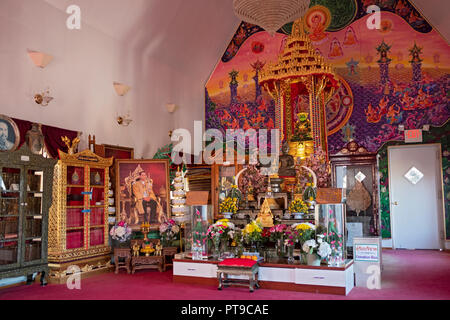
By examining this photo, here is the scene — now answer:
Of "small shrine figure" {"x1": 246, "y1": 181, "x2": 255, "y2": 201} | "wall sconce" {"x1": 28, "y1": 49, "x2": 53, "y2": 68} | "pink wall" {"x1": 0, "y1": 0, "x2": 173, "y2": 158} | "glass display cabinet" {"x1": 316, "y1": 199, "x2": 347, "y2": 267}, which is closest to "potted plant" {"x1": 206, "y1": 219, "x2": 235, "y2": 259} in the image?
"glass display cabinet" {"x1": 316, "y1": 199, "x2": 347, "y2": 267}

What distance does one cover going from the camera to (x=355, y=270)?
6.48 meters

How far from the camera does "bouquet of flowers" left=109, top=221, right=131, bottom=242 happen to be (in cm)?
832

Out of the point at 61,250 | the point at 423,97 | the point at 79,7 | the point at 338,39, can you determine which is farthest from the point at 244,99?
the point at 61,250

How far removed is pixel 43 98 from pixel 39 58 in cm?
73

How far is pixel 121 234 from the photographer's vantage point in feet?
27.3

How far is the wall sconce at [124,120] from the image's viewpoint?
9906mm

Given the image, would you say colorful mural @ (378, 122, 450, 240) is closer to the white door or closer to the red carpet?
the white door

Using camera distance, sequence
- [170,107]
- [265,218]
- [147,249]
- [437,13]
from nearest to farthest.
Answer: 1. [265,218]
2. [147,249]
3. [437,13]
4. [170,107]

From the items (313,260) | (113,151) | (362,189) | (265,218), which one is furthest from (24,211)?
(362,189)

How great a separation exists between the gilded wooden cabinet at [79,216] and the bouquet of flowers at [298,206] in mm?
3765

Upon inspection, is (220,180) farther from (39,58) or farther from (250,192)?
(39,58)

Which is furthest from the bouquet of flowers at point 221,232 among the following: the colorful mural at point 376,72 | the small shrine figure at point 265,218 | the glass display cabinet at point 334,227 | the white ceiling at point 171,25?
the colorful mural at point 376,72

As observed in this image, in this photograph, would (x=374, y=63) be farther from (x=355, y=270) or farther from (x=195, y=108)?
(x=355, y=270)

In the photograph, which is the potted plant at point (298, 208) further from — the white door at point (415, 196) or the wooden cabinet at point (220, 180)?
the white door at point (415, 196)
